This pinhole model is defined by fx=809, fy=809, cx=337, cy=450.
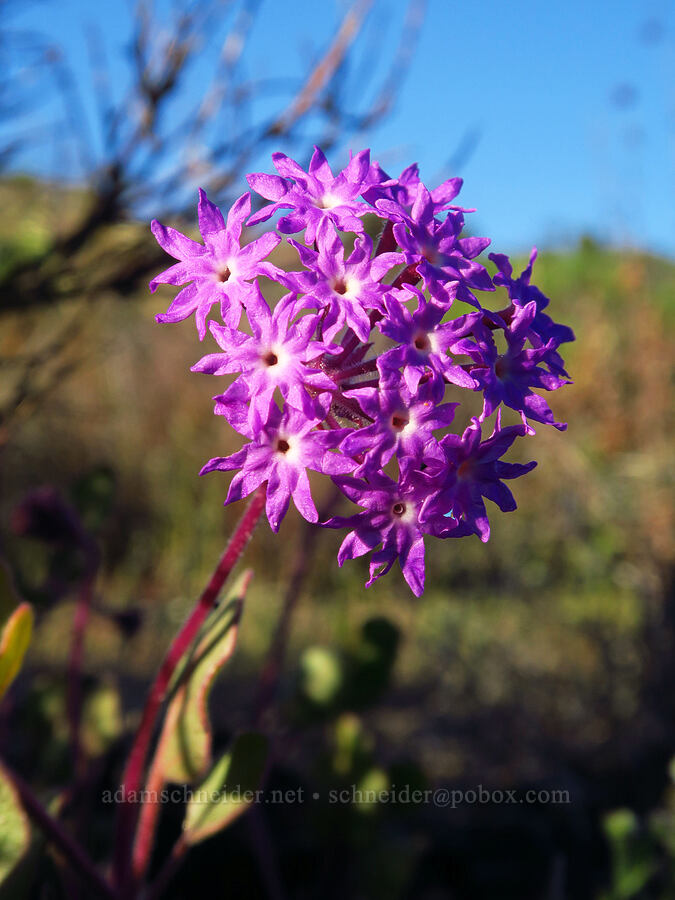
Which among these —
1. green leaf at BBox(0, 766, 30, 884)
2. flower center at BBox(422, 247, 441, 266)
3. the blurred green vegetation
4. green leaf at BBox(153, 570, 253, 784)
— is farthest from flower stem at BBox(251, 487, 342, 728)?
flower center at BBox(422, 247, 441, 266)

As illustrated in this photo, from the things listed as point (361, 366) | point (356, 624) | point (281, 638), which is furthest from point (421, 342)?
point (356, 624)

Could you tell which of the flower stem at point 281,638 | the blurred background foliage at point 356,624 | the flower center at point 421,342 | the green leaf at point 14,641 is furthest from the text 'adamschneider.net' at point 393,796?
the flower center at point 421,342

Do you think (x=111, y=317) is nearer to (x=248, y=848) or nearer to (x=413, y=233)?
(x=248, y=848)

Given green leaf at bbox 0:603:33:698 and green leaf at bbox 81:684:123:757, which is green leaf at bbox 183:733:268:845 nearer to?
green leaf at bbox 0:603:33:698

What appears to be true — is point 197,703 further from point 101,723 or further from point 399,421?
point 101,723

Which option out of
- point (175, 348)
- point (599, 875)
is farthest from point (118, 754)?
point (175, 348)

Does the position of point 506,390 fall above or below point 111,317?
below
